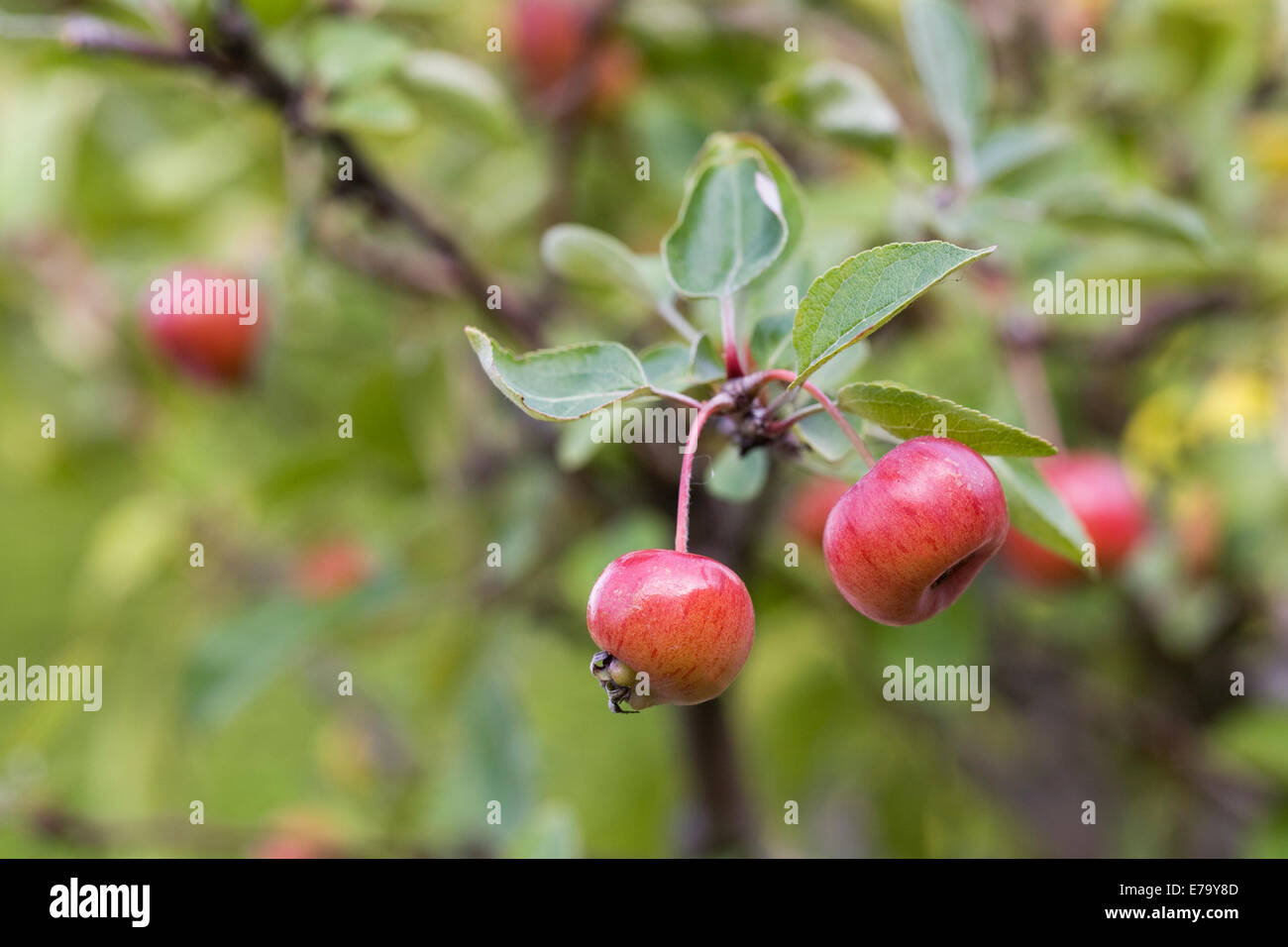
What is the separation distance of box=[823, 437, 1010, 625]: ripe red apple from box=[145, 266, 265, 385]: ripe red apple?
2.71 ft

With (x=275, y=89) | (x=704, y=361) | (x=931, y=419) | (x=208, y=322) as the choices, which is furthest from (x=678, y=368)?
(x=208, y=322)

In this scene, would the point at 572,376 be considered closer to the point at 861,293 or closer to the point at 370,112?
the point at 861,293

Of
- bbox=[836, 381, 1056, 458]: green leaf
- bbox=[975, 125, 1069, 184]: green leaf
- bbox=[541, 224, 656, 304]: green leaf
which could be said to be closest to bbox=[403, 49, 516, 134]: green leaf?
bbox=[541, 224, 656, 304]: green leaf

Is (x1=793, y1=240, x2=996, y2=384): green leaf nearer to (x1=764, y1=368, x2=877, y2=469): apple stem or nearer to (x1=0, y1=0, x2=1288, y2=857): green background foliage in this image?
(x1=764, y1=368, x2=877, y2=469): apple stem

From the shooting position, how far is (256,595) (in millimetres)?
1511

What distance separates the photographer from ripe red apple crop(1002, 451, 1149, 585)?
96 centimetres

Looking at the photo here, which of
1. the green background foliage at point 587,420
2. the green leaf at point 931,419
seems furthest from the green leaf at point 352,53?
the green leaf at point 931,419

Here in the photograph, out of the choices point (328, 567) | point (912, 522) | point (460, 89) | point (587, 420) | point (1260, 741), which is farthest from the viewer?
point (328, 567)

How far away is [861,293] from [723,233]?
132 mm

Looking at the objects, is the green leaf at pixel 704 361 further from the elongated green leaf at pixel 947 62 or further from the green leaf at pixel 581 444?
the elongated green leaf at pixel 947 62

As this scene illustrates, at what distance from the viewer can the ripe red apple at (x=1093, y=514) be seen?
0.96 meters

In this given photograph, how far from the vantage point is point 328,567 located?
4.62 ft
